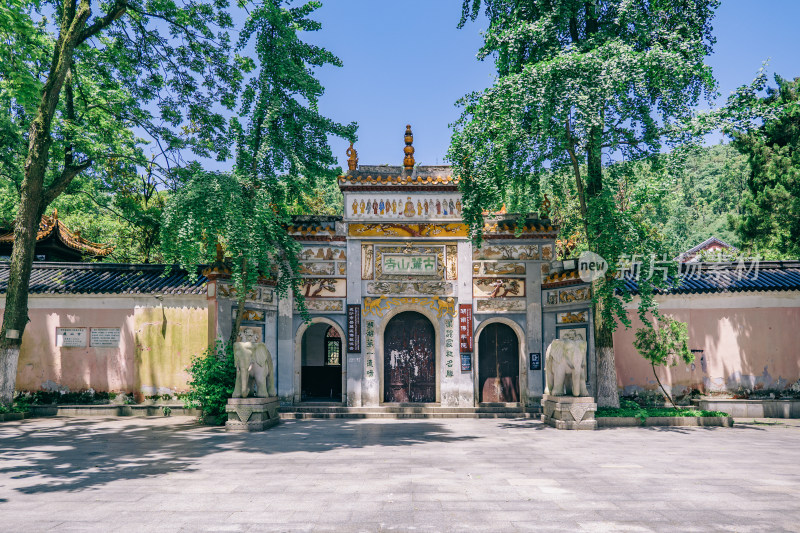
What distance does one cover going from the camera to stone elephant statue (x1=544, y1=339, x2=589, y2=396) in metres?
10.8

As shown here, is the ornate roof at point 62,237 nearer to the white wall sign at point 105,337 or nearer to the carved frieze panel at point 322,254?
the white wall sign at point 105,337

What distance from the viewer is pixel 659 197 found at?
972cm

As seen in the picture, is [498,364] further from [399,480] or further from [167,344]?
[167,344]

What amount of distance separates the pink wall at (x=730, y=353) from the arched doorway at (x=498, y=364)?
2.44 metres

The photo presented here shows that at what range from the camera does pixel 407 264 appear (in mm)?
13750

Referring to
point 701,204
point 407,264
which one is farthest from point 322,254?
point 701,204

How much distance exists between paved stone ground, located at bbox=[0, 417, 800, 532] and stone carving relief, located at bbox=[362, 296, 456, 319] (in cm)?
381

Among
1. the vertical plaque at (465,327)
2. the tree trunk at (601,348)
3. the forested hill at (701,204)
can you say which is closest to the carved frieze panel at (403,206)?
the vertical plaque at (465,327)

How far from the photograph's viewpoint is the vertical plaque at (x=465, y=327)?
13.5m

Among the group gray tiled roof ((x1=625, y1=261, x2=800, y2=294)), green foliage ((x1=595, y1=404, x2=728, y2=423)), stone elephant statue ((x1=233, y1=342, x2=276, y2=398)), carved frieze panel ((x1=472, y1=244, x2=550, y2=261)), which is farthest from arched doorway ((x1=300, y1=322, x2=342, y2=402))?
gray tiled roof ((x1=625, y1=261, x2=800, y2=294))

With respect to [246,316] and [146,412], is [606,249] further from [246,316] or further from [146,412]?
[146,412]

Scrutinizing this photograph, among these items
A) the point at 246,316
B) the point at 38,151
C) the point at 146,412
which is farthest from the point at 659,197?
the point at 38,151

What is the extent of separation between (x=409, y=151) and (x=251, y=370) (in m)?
6.81

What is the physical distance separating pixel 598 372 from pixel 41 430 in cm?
1109
